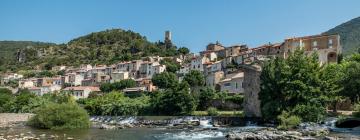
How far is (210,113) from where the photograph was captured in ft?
182

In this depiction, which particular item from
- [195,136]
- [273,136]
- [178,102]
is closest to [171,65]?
[178,102]

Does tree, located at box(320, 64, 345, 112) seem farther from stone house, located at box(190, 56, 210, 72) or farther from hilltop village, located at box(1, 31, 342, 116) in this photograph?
stone house, located at box(190, 56, 210, 72)

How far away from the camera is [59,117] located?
141 ft

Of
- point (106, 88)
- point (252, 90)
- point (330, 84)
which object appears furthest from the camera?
point (106, 88)

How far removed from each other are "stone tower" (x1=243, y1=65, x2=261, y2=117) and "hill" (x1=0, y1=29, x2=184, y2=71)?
85.9 m

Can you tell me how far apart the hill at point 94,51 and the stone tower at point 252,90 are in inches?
3383

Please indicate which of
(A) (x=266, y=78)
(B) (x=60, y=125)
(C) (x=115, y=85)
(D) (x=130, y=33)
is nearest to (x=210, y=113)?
(A) (x=266, y=78)

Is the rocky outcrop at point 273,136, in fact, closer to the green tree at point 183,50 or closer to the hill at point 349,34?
the hill at point 349,34

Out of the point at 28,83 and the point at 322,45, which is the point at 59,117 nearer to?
the point at 322,45

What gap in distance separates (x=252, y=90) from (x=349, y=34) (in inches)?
2917

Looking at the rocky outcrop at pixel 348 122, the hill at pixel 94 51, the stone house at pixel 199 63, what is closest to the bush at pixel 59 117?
the rocky outcrop at pixel 348 122

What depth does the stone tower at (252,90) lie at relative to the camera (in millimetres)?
48219

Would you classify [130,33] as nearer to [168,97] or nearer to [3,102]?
[3,102]

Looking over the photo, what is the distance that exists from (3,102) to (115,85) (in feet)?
76.9
